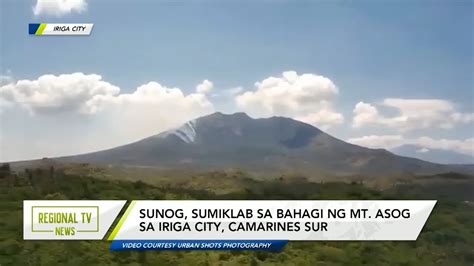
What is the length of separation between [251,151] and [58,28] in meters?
2.17

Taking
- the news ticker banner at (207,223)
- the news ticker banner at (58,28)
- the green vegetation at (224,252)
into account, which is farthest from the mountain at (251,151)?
the news ticker banner at (58,28)

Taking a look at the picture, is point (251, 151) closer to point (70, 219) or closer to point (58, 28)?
point (70, 219)

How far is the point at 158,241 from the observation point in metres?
4.79

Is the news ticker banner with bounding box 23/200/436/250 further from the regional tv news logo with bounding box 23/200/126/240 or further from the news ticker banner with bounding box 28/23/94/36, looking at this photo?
the news ticker banner with bounding box 28/23/94/36

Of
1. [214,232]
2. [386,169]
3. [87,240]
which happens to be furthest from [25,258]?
[386,169]

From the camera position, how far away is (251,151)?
495cm

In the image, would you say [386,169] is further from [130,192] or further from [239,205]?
[130,192]

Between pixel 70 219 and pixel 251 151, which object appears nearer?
pixel 70 219

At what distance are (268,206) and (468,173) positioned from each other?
6.55 ft

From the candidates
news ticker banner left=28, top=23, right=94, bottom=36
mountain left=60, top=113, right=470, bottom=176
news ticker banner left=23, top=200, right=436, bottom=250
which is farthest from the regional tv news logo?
news ticker banner left=28, top=23, right=94, bottom=36

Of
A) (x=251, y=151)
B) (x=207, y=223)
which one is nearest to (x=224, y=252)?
(x=207, y=223)

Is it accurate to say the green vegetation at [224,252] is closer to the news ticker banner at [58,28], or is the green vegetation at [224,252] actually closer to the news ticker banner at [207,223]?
the news ticker banner at [207,223]

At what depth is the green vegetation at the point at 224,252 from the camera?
4.79 m

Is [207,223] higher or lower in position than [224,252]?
higher
